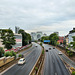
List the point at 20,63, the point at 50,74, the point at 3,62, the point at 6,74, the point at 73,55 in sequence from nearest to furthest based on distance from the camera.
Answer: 1. the point at 6,74
2. the point at 50,74
3. the point at 3,62
4. the point at 20,63
5. the point at 73,55

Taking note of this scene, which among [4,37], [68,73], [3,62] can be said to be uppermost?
[4,37]

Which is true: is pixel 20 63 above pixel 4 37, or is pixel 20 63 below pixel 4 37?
below

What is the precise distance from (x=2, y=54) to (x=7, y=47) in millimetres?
21935

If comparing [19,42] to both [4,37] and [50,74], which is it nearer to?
[4,37]

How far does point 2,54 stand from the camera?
121ft

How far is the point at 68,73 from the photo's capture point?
91.7 feet

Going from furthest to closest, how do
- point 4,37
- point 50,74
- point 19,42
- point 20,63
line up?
point 19,42 → point 4,37 → point 20,63 → point 50,74

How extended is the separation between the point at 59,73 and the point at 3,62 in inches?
694

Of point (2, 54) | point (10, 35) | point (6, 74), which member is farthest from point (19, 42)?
Answer: point (6, 74)

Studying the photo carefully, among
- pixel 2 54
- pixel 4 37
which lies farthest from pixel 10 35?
pixel 2 54

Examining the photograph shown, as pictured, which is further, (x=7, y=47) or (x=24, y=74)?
(x=7, y=47)

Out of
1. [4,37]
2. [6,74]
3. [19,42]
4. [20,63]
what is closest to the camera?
[6,74]

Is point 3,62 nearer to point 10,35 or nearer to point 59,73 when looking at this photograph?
point 59,73

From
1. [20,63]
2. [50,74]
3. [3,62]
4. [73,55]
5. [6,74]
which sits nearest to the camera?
[6,74]
